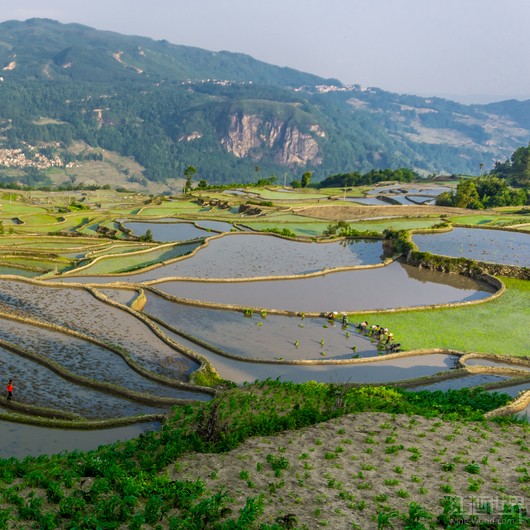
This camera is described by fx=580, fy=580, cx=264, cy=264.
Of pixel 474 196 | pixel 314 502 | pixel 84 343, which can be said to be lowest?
pixel 84 343

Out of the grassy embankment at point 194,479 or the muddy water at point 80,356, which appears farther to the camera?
the muddy water at point 80,356

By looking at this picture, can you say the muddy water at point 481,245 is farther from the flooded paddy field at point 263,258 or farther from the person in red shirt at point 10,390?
the person in red shirt at point 10,390

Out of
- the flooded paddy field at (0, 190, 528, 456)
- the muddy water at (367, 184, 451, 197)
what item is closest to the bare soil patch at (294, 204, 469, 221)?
the muddy water at (367, 184, 451, 197)

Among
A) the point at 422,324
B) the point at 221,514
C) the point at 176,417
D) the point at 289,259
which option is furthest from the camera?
the point at 289,259

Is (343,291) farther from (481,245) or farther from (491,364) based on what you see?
(481,245)

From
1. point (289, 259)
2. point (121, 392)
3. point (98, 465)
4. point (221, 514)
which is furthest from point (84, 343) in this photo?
point (289, 259)

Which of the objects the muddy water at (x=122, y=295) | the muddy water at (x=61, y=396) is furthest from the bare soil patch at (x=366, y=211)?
the muddy water at (x=61, y=396)

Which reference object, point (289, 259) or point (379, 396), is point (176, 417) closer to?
point (379, 396)
